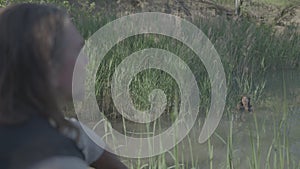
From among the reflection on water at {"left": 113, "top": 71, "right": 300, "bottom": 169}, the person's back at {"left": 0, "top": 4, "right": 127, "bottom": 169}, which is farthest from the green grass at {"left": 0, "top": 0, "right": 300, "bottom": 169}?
the person's back at {"left": 0, "top": 4, "right": 127, "bottom": 169}

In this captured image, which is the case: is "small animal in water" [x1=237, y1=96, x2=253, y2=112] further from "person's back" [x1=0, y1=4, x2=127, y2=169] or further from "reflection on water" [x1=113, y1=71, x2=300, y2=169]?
"person's back" [x1=0, y1=4, x2=127, y2=169]

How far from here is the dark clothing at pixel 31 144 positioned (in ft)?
2.26

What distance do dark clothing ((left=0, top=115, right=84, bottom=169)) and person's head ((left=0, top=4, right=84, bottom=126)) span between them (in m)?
0.01

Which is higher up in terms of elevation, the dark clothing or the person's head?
the person's head

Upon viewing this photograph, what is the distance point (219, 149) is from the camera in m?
4.06

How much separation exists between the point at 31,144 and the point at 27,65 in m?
0.11

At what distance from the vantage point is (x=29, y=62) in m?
0.72

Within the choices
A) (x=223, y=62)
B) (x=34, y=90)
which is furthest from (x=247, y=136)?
(x=34, y=90)

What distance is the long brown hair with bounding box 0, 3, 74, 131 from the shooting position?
72 centimetres

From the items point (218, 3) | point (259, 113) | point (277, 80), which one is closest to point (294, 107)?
point (259, 113)

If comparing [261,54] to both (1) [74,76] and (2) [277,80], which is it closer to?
(2) [277,80]

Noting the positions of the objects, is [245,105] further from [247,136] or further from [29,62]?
[29,62]

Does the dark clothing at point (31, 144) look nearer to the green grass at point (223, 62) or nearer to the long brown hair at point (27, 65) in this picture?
the long brown hair at point (27, 65)

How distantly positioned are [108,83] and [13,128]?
12.7 ft
